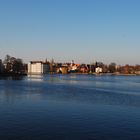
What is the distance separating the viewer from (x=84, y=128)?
74.2 feet

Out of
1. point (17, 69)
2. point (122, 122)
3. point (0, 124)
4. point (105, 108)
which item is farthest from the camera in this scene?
point (17, 69)

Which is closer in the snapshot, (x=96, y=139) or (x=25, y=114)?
(x=96, y=139)

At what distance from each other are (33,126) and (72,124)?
3.05 meters

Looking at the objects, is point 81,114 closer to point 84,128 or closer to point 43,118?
point 43,118

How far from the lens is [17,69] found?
172750mm

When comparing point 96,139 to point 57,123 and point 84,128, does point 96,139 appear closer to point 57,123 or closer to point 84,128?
point 84,128

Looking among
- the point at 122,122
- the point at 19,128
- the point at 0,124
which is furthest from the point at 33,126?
the point at 122,122

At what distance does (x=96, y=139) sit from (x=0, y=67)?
14553 centimetres

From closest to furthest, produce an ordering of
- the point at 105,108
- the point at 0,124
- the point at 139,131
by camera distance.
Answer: the point at 139,131 < the point at 0,124 < the point at 105,108

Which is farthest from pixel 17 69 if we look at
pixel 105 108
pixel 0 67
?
pixel 105 108

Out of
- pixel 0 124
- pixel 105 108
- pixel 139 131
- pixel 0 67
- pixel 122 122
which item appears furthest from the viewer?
pixel 0 67

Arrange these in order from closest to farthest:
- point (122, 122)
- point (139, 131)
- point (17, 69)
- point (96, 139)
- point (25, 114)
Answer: point (96, 139) < point (139, 131) < point (122, 122) < point (25, 114) < point (17, 69)

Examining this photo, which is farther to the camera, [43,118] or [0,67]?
[0,67]

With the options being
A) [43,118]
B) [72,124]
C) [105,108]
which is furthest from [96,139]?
[105,108]
